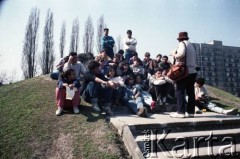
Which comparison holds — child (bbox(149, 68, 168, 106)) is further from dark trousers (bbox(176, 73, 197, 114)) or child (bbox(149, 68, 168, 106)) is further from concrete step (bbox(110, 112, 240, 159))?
concrete step (bbox(110, 112, 240, 159))

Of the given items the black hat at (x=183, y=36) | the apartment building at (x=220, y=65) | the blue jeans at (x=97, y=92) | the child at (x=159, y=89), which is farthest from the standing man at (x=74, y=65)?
the apartment building at (x=220, y=65)

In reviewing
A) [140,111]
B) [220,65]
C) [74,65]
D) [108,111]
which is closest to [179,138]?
[140,111]

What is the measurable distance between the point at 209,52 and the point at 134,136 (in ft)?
229

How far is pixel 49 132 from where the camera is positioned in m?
5.00

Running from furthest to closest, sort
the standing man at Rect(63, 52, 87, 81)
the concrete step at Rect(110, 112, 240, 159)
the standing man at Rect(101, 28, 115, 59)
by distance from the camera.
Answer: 1. the standing man at Rect(101, 28, 115, 59)
2. the standing man at Rect(63, 52, 87, 81)
3. the concrete step at Rect(110, 112, 240, 159)

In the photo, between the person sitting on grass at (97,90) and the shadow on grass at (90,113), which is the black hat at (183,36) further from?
the shadow on grass at (90,113)

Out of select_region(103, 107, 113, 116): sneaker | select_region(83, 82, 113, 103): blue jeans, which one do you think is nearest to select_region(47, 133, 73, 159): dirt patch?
select_region(103, 107, 113, 116): sneaker

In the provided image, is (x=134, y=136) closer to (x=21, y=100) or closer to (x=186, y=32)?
(x=186, y=32)

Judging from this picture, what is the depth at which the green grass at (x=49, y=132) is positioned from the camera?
170 inches

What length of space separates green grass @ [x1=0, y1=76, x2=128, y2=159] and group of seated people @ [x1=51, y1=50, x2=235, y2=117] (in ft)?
1.35

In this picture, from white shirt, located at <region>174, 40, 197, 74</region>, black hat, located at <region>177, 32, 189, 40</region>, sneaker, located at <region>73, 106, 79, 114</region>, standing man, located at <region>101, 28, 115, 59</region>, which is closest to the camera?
sneaker, located at <region>73, 106, 79, 114</region>

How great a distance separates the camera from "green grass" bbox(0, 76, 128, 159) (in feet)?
14.2

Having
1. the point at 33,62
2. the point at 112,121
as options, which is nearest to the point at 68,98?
the point at 112,121

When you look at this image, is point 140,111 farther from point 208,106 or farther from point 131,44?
point 131,44
